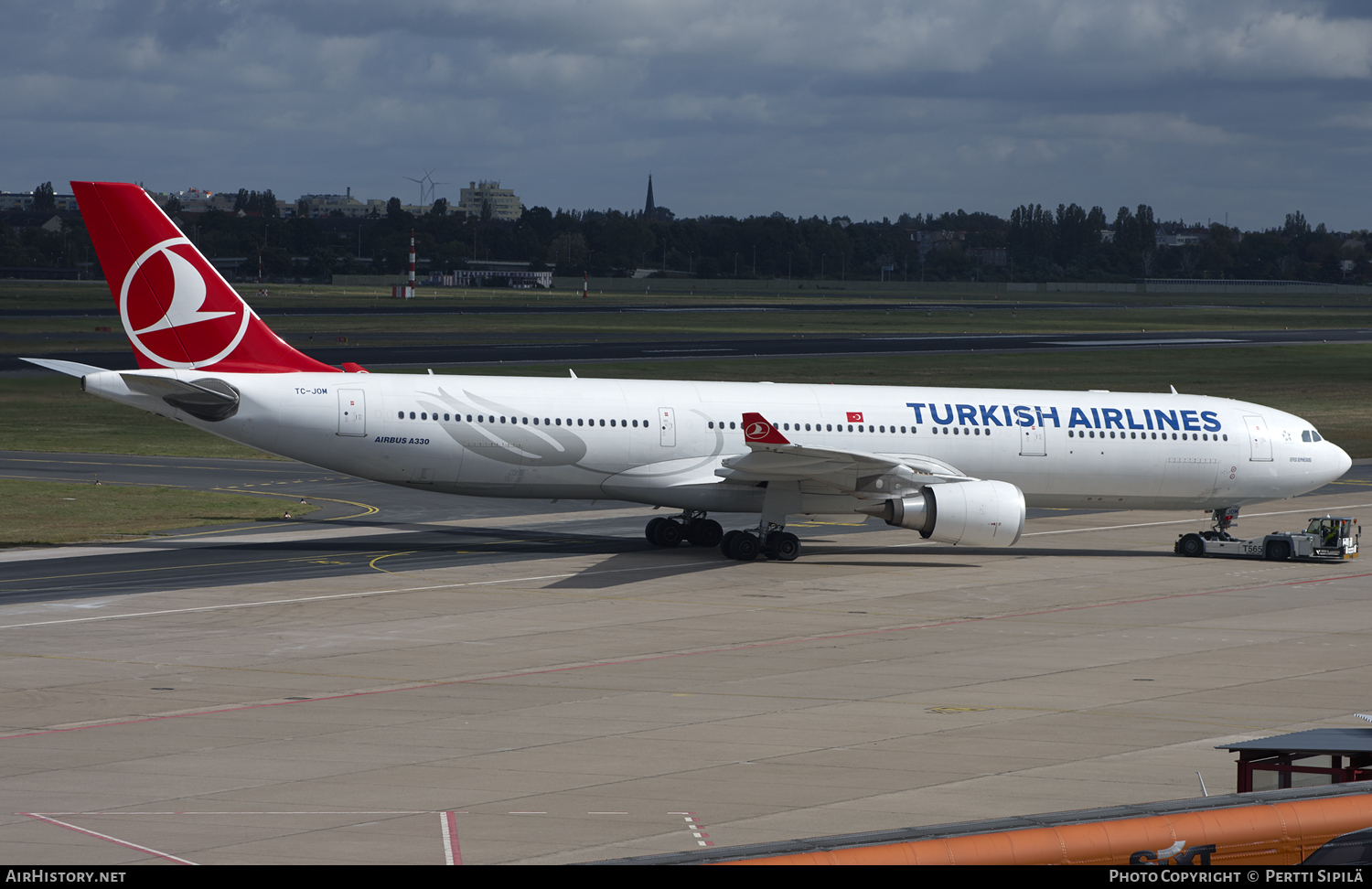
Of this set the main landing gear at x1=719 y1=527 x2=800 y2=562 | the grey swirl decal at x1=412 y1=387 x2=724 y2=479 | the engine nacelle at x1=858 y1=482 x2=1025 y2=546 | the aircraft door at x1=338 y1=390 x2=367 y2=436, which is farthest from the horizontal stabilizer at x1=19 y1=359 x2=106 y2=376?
the engine nacelle at x1=858 y1=482 x2=1025 y2=546

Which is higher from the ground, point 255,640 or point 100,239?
point 100,239

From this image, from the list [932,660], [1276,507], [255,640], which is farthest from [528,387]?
[1276,507]

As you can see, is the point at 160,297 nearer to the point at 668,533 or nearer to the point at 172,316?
the point at 172,316

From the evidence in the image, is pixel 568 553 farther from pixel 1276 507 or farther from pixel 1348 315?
pixel 1348 315

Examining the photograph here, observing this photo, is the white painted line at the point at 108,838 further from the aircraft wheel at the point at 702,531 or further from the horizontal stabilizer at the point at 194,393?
the aircraft wheel at the point at 702,531

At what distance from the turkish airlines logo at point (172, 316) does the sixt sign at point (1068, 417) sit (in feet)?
56.8

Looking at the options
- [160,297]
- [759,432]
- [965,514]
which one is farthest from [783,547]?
[160,297]

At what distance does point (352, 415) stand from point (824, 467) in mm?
11162

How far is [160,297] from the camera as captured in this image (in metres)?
36.1

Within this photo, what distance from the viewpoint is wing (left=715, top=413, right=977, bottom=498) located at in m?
34.5

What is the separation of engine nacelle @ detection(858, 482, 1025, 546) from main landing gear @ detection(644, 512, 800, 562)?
9.67ft
